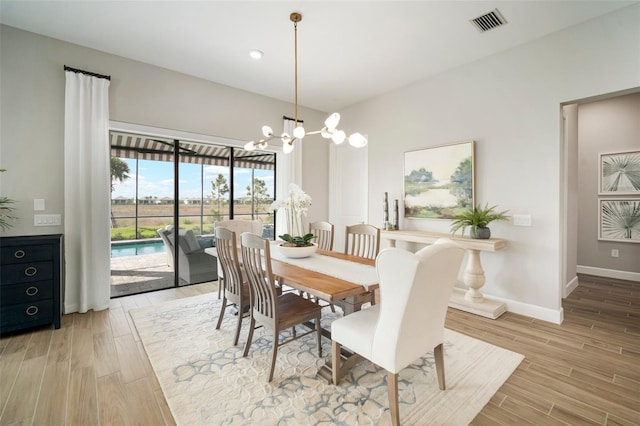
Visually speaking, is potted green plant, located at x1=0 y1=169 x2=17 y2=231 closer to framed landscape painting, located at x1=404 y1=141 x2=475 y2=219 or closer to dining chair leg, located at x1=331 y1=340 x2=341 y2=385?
dining chair leg, located at x1=331 y1=340 x2=341 y2=385

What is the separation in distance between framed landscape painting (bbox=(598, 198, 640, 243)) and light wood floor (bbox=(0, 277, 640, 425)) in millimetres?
1673

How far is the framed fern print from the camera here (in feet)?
→ 14.0

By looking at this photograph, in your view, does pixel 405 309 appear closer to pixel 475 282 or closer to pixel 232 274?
pixel 232 274

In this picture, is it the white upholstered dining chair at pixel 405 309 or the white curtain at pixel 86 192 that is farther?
the white curtain at pixel 86 192

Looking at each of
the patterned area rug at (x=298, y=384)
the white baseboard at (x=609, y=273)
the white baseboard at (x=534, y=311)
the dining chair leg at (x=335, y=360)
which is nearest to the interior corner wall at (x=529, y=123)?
the white baseboard at (x=534, y=311)

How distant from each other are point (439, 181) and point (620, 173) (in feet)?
10.3

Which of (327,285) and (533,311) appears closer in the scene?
(327,285)

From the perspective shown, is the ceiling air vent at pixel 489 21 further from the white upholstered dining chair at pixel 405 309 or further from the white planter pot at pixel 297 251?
the white planter pot at pixel 297 251

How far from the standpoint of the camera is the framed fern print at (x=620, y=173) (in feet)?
14.0

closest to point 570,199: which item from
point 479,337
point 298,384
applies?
point 479,337

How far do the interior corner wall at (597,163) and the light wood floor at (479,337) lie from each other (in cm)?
161

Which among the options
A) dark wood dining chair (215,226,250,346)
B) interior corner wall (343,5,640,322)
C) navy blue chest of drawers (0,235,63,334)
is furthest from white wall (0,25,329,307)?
interior corner wall (343,5,640,322)

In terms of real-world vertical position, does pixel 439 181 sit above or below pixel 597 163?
below

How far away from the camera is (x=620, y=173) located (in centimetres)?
441
